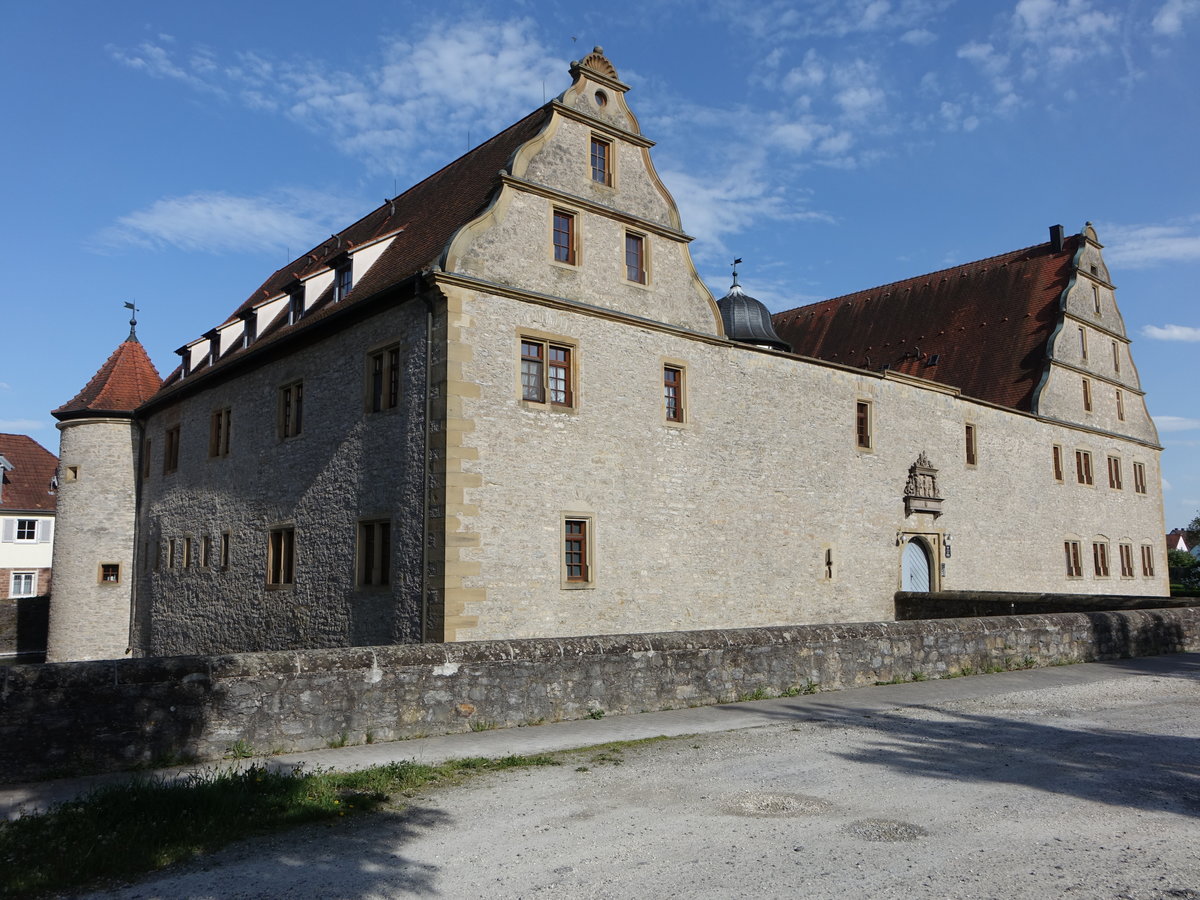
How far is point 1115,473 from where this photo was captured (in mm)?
32844

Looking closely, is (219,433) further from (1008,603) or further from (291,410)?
(1008,603)

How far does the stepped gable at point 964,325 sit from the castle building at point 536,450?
3290mm

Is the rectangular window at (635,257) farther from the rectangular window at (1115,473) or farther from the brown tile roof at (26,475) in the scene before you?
Answer: the brown tile roof at (26,475)

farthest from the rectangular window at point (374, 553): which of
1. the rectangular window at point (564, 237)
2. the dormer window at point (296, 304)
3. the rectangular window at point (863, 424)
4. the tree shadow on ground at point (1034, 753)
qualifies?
the rectangular window at point (863, 424)

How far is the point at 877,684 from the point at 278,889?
9513 mm

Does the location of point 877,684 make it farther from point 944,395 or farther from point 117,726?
point 944,395

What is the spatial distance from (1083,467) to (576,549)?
73.2 ft

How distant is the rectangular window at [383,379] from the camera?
1641 centimetres

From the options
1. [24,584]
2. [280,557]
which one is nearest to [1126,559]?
[280,557]

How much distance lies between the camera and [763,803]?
6.49m

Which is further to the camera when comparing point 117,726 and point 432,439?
point 432,439

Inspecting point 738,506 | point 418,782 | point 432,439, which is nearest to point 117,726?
point 418,782

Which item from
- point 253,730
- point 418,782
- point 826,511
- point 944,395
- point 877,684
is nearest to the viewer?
point 418,782

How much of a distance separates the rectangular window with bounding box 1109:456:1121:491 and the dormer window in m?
27.4
